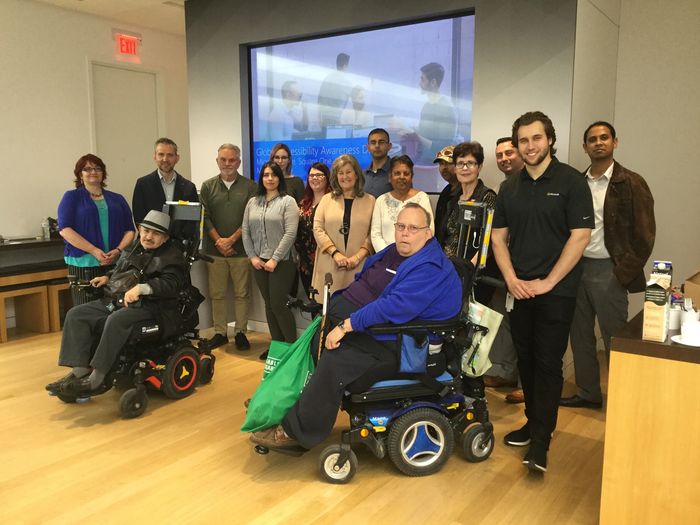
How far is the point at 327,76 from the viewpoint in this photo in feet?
16.7

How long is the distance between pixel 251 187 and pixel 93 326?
1744 mm

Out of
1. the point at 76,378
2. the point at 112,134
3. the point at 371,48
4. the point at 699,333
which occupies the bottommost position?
the point at 76,378

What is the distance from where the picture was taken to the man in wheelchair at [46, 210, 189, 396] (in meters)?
3.41

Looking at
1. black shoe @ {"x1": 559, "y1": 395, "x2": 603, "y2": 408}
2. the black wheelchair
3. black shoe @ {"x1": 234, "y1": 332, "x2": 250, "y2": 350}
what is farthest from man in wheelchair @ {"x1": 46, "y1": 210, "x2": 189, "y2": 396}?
black shoe @ {"x1": 559, "y1": 395, "x2": 603, "y2": 408}

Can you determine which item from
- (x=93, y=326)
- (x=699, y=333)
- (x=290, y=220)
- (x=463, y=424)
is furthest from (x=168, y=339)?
(x=699, y=333)

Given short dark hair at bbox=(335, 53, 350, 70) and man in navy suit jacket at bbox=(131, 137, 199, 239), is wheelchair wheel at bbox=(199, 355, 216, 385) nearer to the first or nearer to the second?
man in navy suit jacket at bbox=(131, 137, 199, 239)

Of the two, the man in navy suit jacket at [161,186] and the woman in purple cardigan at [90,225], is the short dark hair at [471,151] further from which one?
the woman in purple cardigan at [90,225]

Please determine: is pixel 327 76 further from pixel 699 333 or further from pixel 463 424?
→ pixel 699 333

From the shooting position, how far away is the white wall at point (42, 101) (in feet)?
18.5

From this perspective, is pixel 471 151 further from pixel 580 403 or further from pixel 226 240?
pixel 226 240

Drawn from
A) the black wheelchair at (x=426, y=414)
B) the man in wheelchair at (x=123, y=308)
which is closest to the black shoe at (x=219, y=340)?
the man in wheelchair at (x=123, y=308)

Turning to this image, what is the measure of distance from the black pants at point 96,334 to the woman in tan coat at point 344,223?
124 centimetres

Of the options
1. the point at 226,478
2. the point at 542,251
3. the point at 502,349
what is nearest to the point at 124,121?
the point at 502,349

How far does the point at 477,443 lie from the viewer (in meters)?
2.90
